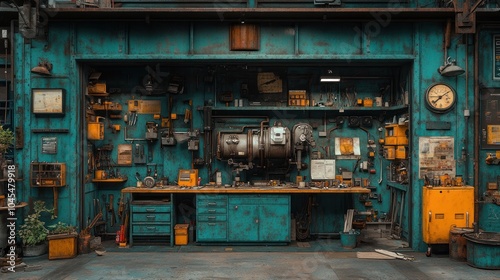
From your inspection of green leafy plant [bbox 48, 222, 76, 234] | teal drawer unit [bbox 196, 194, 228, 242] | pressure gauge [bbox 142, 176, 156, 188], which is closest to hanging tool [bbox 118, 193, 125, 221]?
pressure gauge [bbox 142, 176, 156, 188]

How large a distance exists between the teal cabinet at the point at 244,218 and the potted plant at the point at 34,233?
2.33m

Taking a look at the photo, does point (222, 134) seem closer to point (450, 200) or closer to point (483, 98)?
point (450, 200)

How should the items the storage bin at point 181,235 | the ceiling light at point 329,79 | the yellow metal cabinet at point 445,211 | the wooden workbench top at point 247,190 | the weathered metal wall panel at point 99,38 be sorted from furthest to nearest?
the ceiling light at point 329,79 < the storage bin at point 181,235 < the wooden workbench top at point 247,190 < the weathered metal wall panel at point 99,38 < the yellow metal cabinet at point 445,211

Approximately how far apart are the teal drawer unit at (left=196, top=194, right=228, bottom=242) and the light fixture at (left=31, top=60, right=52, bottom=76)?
3.02m

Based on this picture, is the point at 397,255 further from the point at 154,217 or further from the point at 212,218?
the point at 154,217

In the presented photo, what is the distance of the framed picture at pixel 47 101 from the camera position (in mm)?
6293

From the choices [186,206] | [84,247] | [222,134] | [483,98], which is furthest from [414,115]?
[84,247]

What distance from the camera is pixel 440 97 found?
6301 mm

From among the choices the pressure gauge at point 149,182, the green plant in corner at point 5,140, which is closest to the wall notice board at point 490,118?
the pressure gauge at point 149,182

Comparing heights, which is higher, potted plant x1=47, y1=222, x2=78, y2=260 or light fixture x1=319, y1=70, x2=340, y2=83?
light fixture x1=319, y1=70, x2=340, y2=83

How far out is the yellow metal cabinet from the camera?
5.97 metres

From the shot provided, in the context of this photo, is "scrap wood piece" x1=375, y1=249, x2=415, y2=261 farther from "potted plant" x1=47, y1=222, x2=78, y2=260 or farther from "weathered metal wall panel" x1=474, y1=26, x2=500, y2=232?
"potted plant" x1=47, y1=222, x2=78, y2=260

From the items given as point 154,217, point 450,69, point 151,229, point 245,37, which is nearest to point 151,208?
point 154,217

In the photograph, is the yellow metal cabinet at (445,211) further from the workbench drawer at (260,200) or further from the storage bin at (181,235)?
A: the storage bin at (181,235)
